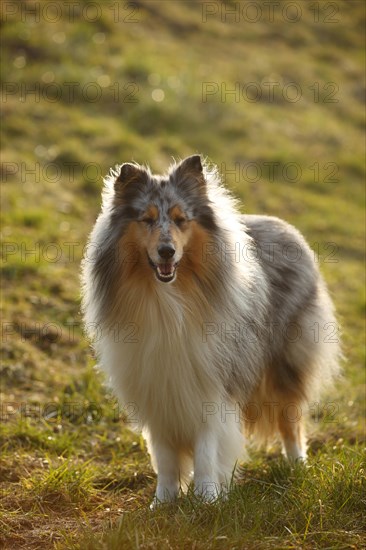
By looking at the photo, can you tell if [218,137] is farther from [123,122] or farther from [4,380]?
[4,380]

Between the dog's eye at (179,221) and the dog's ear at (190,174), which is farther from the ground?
the dog's ear at (190,174)

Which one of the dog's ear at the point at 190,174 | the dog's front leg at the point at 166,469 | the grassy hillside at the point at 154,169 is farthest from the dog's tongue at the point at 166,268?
the grassy hillside at the point at 154,169

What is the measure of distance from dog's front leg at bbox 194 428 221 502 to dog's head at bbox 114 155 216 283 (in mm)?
1022

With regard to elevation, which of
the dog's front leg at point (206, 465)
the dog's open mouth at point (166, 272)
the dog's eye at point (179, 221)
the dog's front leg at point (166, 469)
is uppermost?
the dog's eye at point (179, 221)

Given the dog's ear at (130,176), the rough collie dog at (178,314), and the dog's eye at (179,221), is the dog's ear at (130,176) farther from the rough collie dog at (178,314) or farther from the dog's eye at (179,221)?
the dog's eye at (179,221)

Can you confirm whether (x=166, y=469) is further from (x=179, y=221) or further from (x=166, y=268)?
(x=179, y=221)

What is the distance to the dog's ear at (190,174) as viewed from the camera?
15.6ft

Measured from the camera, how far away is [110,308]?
4.71m

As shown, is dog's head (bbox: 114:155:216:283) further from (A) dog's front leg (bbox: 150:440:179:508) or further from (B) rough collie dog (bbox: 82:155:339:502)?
(A) dog's front leg (bbox: 150:440:179:508)

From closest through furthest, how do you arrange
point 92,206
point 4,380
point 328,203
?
point 4,380
point 92,206
point 328,203

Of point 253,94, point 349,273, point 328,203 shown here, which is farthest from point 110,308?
point 253,94

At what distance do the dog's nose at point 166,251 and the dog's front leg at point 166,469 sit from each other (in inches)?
50.3

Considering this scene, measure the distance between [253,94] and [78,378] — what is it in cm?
1061

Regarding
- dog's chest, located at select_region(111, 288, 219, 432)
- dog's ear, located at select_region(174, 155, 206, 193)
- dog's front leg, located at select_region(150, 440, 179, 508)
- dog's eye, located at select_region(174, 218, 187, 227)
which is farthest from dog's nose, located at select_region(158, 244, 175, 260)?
dog's front leg, located at select_region(150, 440, 179, 508)
